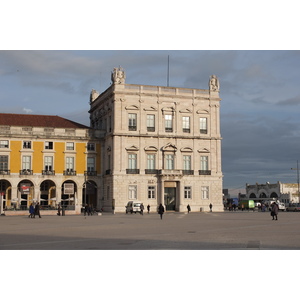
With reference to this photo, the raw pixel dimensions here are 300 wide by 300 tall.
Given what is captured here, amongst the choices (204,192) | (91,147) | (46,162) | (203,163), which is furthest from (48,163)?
A: (204,192)

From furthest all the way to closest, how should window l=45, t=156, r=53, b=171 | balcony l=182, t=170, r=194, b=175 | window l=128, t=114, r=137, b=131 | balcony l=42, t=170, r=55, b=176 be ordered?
balcony l=182, t=170, r=194, b=175 → window l=128, t=114, r=137, b=131 → window l=45, t=156, r=53, b=171 → balcony l=42, t=170, r=55, b=176

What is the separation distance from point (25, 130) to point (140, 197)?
53.3ft

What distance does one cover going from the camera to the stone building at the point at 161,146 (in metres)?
61.4

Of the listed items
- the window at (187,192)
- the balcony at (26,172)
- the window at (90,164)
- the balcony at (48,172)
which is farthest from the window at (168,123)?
the balcony at (26,172)

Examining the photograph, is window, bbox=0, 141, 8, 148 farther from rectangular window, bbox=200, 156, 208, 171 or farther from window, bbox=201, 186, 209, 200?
window, bbox=201, 186, 209, 200

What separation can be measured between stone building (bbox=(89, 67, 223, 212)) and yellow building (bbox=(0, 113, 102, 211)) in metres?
2.03

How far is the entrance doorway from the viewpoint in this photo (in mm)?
62750

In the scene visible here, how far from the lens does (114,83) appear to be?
61.8m

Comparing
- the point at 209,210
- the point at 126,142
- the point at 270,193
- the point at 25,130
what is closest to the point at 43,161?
the point at 25,130

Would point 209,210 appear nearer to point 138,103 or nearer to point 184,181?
point 184,181

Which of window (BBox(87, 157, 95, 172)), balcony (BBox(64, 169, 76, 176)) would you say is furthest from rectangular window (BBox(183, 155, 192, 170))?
balcony (BBox(64, 169, 76, 176))

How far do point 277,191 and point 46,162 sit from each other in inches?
2393

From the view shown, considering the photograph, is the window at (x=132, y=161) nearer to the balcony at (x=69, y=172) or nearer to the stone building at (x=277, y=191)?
the balcony at (x=69, y=172)

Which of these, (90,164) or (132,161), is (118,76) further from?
(90,164)
